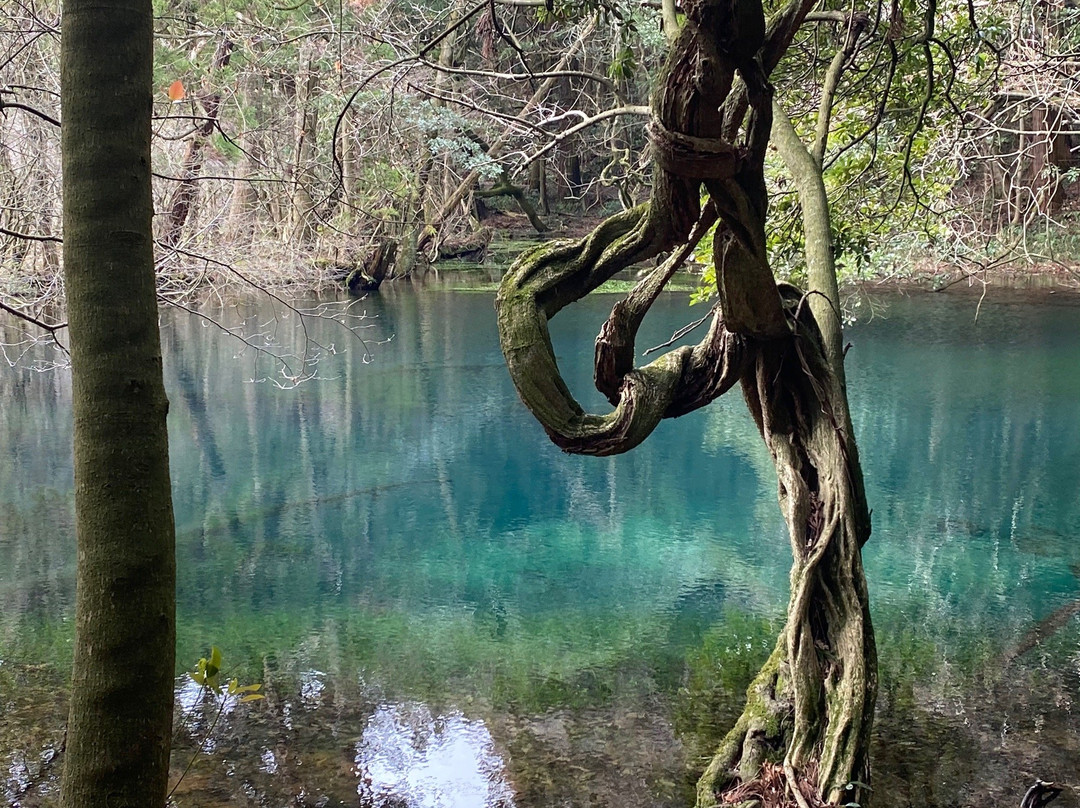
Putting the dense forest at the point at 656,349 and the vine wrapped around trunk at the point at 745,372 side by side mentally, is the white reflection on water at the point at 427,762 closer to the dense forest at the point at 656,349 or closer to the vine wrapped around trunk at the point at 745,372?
the dense forest at the point at 656,349

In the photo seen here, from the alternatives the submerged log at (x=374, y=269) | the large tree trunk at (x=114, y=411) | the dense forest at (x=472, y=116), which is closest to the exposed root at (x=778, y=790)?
the large tree trunk at (x=114, y=411)

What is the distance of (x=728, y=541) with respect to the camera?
7.50 meters

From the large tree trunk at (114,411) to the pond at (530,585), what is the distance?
2734mm

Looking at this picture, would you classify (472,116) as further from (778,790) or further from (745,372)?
(778,790)

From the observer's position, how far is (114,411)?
157cm

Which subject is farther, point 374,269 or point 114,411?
point 374,269

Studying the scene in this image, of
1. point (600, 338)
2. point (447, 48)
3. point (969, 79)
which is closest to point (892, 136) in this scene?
point (969, 79)

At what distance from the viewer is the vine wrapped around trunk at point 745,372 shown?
2018mm

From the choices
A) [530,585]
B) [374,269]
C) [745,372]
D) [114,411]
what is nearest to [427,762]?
[530,585]

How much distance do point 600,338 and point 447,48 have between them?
1455 centimetres

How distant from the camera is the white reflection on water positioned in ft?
13.8

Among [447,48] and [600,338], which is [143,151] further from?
[447,48]

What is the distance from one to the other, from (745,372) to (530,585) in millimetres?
3912

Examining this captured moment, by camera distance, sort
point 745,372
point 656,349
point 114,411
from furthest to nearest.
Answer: point 656,349 → point 745,372 → point 114,411
